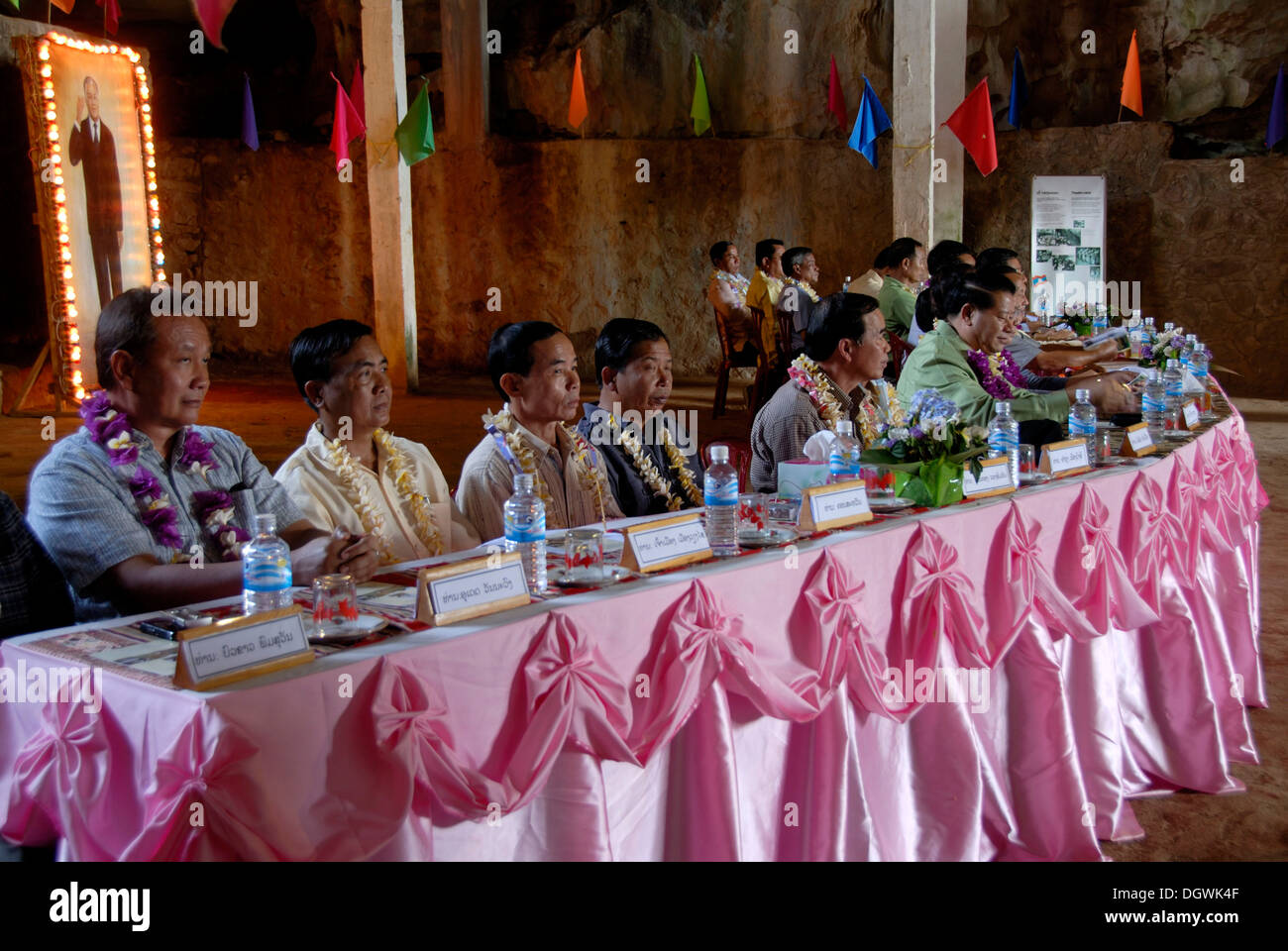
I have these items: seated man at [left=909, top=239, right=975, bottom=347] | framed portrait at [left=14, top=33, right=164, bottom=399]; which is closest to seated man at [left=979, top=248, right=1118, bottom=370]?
seated man at [left=909, top=239, right=975, bottom=347]

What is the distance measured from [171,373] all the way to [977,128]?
6645 millimetres

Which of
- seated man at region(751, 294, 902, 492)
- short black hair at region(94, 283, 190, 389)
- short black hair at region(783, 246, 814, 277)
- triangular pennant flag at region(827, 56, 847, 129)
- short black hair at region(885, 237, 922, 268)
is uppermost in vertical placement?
triangular pennant flag at region(827, 56, 847, 129)

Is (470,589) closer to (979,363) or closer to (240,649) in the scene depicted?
(240,649)

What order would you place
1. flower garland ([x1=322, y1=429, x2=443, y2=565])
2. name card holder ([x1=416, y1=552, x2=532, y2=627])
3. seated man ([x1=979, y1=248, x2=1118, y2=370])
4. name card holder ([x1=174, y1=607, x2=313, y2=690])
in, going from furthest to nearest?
seated man ([x1=979, y1=248, x2=1118, y2=370]) < flower garland ([x1=322, y1=429, x2=443, y2=565]) < name card holder ([x1=416, y1=552, x2=532, y2=627]) < name card holder ([x1=174, y1=607, x2=313, y2=690])

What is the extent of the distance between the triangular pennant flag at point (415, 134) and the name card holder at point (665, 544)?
7.43 m

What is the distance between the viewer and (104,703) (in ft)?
5.18

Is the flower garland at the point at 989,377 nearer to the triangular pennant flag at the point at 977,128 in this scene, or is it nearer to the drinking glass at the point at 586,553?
the drinking glass at the point at 586,553

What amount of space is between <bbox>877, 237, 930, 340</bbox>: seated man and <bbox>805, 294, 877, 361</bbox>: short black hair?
3.15 metres

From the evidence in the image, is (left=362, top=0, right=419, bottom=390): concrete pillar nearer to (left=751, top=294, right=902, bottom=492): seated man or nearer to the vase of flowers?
(left=751, top=294, right=902, bottom=492): seated man

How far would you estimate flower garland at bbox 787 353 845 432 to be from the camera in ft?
11.2

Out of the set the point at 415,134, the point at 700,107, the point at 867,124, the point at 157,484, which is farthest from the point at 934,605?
the point at 700,107

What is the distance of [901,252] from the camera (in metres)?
6.92

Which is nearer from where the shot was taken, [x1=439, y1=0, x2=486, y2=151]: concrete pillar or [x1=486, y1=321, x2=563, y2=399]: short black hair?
[x1=486, y1=321, x2=563, y2=399]: short black hair

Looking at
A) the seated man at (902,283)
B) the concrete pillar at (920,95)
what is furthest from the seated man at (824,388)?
the concrete pillar at (920,95)
